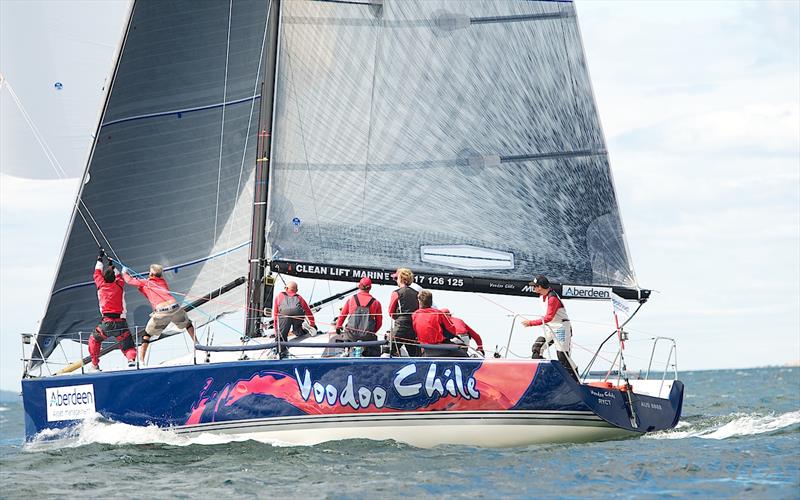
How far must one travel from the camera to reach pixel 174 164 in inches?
532

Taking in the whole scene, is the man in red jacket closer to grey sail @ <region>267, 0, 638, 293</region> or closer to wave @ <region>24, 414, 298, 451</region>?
wave @ <region>24, 414, 298, 451</region>

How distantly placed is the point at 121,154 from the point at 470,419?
17.7 feet

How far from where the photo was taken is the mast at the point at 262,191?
1252 cm

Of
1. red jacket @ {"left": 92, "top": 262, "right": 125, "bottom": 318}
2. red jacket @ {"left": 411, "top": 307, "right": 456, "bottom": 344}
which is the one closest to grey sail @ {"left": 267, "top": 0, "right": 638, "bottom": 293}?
red jacket @ {"left": 411, "top": 307, "right": 456, "bottom": 344}

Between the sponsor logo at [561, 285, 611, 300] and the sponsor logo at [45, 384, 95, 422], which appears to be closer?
the sponsor logo at [45, 384, 95, 422]

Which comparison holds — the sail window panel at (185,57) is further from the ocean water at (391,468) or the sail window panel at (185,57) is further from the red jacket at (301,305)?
the ocean water at (391,468)

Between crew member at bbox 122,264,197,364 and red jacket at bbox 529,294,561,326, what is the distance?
3.56m

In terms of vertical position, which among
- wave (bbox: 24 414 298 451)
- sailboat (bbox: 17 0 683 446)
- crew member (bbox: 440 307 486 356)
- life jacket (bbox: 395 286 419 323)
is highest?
sailboat (bbox: 17 0 683 446)

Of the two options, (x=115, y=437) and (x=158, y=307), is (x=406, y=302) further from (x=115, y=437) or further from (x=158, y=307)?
(x=115, y=437)

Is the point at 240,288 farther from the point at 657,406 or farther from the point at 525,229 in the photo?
the point at 657,406

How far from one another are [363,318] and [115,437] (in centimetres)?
276

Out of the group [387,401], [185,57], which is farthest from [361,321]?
[185,57]

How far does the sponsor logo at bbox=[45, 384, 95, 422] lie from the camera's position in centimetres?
1177

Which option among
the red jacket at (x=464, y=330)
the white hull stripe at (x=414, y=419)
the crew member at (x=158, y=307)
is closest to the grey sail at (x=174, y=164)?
the crew member at (x=158, y=307)
